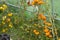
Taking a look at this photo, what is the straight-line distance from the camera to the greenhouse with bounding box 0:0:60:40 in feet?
13.0

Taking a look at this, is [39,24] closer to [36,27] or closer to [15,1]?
[36,27]

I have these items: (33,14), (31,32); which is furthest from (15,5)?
(31,32)

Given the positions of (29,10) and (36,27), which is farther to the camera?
(29,10)

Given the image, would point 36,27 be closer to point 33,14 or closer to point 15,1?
point 33,14

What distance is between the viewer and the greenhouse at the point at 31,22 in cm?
395

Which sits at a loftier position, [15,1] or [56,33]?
[15,1]

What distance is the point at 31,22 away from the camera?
4191 millimetres

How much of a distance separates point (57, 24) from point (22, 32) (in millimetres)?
584

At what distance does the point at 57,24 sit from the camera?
422cm

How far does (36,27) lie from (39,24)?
0.23ft

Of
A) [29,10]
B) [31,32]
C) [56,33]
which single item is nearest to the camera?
[56,33]

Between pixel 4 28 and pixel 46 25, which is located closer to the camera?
pixel 46 25

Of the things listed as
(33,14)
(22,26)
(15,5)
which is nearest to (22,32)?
(22,26)

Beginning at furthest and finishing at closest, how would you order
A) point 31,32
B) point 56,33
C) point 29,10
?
1. point 29,10
2. point 31,32
3. point 56,33
